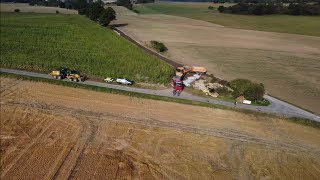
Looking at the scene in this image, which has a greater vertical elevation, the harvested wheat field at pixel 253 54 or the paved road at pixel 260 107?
the harvested wheat field at pixel 253 54

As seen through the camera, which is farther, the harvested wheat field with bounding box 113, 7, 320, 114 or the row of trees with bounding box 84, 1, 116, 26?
the row of trees with bounding box 84, 1, 116, 26

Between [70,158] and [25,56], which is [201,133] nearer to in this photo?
[70,158]

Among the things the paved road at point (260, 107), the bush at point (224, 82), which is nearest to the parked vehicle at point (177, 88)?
the paved road at point (260, 107)

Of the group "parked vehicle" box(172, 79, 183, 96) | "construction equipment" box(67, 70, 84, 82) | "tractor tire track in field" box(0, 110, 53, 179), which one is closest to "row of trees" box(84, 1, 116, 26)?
"construction equipment" box(67, 70, 84, 82)

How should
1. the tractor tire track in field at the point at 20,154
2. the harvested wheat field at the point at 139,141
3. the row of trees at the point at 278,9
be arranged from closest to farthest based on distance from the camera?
1. the tractor tire track in field at the point at 20,154
2. the harvested wheat field at the point at 139,141
3. the row of trees at the point at 278,9

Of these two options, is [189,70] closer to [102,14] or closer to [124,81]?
[124,81]

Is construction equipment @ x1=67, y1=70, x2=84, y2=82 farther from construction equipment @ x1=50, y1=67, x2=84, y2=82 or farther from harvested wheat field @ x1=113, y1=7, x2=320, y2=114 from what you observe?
harvested wheat field @ x1=113, y1=7, x2=320, y2=114

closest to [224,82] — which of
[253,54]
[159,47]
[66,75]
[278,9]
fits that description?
[253,54]

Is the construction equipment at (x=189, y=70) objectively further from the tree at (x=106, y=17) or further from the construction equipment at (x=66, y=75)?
the tree at (x=106, y=17)
